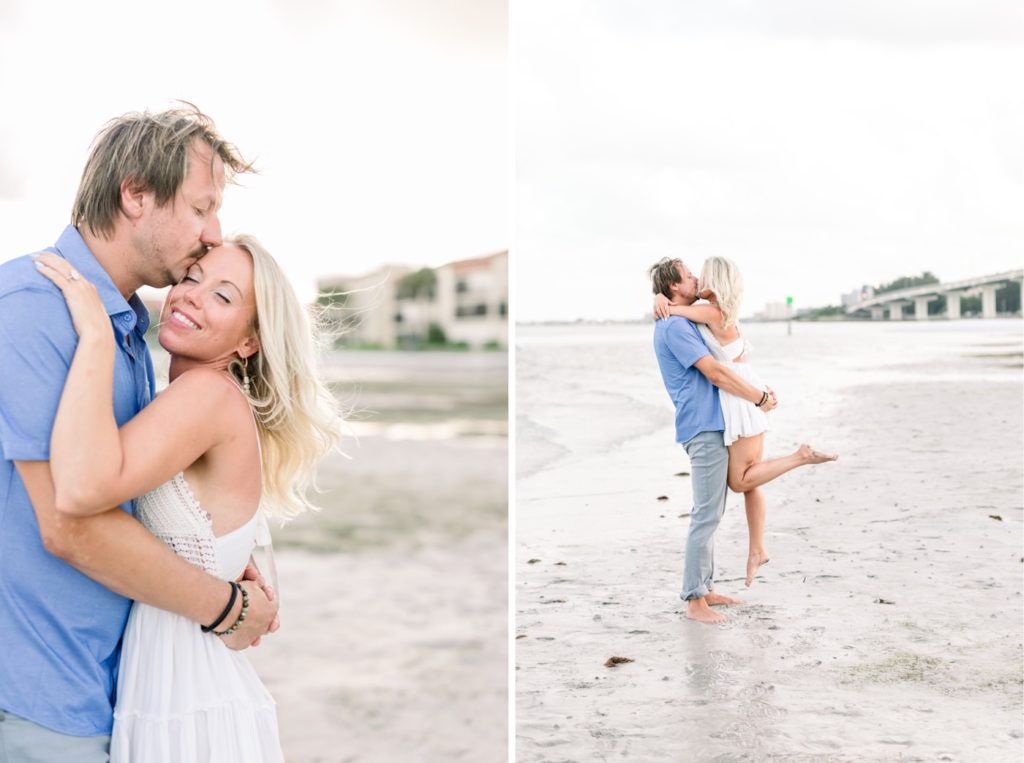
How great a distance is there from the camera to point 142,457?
1.30 metres

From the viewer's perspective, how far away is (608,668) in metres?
4.18

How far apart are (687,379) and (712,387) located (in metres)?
0.09

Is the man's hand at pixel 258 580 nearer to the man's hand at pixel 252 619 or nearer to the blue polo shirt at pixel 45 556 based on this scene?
the man's hand at pixel 252 619

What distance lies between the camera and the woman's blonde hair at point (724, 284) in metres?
3.73

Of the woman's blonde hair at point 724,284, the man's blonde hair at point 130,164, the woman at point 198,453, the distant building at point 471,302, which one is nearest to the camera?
the woman at point 198,453

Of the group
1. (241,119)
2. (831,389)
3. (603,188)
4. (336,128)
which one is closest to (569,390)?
(603,188)

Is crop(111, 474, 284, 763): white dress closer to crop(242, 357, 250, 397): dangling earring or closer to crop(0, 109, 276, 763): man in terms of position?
crop(0, 109, 276, 763): man

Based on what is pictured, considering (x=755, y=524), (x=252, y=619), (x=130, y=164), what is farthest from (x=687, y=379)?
(x=130, y=164)

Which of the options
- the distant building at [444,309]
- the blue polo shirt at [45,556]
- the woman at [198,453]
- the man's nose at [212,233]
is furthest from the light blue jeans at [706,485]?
the distant building at [444,309]

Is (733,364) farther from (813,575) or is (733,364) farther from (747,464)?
(813,575)

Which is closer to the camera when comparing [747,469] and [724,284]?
[724,284]

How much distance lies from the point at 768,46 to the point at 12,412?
5.43 m

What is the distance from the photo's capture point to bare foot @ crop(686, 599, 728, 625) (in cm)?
417

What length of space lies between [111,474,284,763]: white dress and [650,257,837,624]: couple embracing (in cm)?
247
